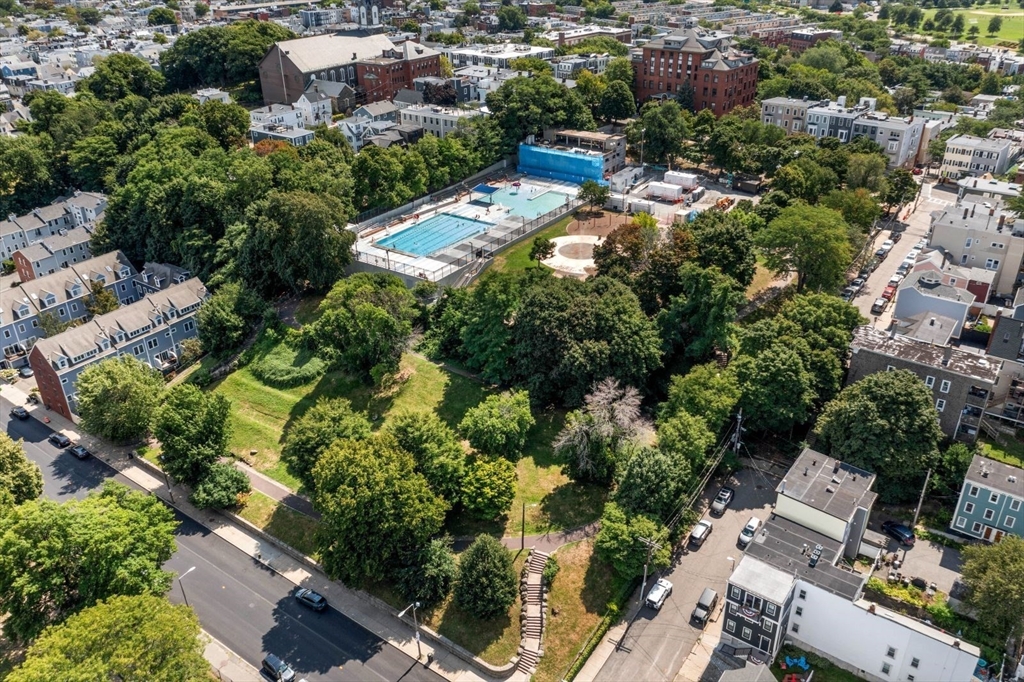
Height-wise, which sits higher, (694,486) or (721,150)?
(721,150)

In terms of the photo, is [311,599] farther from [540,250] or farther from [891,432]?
[540,250]

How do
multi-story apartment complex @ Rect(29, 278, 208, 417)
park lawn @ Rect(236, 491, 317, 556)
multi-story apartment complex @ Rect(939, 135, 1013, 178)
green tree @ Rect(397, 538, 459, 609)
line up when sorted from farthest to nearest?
multi-story apartment complex @ Rect(939, 135, 1013, 178) < multi-story apartment complex @ Rect(29, 278, 208, 417) < park lawn @ Rect(236, 491, 317, 556) < green tree @ Rect(397, 538, 459, 609)

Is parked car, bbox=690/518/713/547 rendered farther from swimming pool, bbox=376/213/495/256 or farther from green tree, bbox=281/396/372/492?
swimming pool, bbox=376/213/495/256

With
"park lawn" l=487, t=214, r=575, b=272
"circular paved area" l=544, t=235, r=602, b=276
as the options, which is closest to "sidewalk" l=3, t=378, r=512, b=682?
"park lawn" l=487, t=214, r=575, b=272

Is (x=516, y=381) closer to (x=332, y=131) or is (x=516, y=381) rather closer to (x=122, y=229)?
(x=332, y=131)

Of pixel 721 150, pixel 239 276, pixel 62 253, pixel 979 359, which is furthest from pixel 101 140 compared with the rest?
pixel 979 359

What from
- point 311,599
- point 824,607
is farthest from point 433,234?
point 824,607
